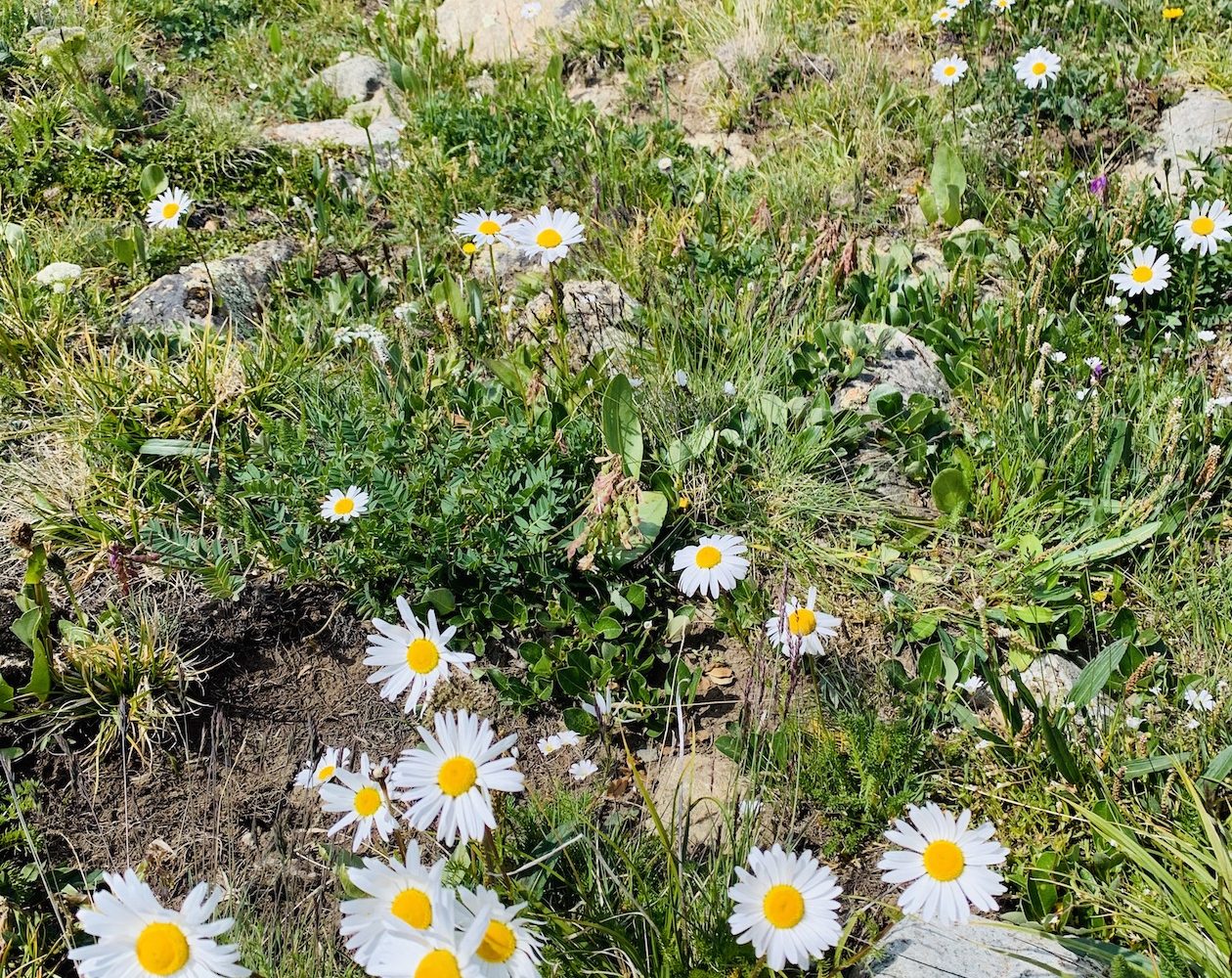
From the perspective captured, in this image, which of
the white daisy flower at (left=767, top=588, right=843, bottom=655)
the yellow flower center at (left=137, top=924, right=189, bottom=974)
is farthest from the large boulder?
the yellow flower center at (left=137, top=924, right=189, bottom=974)

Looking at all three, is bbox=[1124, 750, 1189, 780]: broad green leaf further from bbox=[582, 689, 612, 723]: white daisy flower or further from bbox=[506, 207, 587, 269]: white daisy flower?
bbox=[506, 207, 587, 269]: white daisy flower

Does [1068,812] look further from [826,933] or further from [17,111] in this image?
[17,111]

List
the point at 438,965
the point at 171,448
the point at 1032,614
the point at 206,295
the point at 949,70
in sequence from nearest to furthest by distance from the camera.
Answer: the point at 438,965
the point at 1032,614
the point at 171,448
the point at 206,295
the point at 949,70

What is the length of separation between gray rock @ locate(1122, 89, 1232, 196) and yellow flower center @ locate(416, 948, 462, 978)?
3907 millimetres

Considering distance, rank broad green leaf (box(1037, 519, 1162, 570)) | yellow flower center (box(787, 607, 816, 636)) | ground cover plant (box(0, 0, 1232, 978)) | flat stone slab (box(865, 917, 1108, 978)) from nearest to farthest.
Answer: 1. flat stone slab (box(865, 917, 1108, 978))
2. ground cover plant (box(0, 0, 1232, 978))
3. yellow flower center (box(787, 607, 816, 636))
4. broad green leaf (box(1037, 519, 1162, 570))

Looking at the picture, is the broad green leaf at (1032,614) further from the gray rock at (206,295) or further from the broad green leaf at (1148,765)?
the gray rock at (206,295)

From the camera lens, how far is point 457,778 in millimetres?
1822

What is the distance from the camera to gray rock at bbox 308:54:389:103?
17.9 ft

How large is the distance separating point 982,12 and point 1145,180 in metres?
1.49

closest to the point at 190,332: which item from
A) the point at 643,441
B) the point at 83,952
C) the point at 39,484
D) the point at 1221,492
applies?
the point at 39,484

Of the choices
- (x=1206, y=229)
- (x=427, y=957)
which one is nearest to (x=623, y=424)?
(x=427, y=957)

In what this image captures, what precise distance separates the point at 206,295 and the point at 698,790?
8.51ft

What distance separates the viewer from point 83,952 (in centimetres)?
157

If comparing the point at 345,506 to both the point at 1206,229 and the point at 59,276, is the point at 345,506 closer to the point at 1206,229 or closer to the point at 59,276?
the point at 59,276
